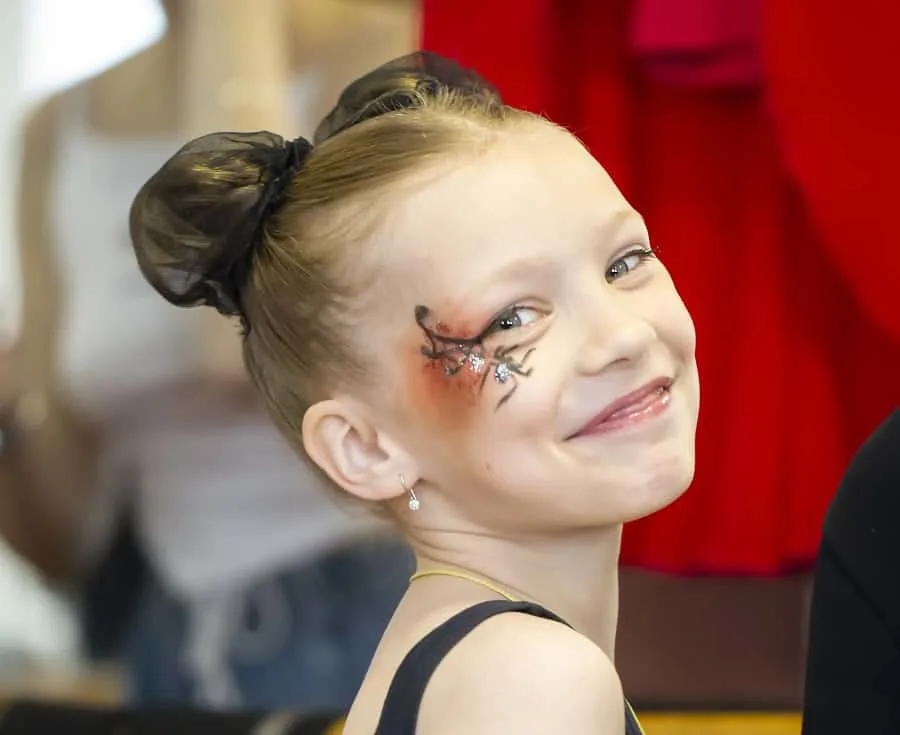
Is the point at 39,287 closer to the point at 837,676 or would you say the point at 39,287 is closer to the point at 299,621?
the point at 299,621

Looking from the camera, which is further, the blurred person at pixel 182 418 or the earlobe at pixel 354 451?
the blurred person at pixel 182 418

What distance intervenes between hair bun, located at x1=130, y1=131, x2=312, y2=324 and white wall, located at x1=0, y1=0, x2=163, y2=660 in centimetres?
80

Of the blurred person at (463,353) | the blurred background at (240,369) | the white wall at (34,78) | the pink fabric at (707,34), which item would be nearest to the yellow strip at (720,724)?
the blurred background at (240,369)

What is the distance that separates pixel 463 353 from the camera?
2.05 ft

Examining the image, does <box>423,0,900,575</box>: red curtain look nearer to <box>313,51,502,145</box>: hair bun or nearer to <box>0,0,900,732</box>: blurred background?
<box>0,0,900,732</box>: blurred background

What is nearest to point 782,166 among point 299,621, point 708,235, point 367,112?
point 708,235

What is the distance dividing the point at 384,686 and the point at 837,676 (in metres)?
0.25

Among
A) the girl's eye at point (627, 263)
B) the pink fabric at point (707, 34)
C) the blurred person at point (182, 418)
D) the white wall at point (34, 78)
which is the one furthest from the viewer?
the white wall at point (34, 78)

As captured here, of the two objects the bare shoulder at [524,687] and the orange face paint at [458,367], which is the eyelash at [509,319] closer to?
the orange face paint at [458,367]

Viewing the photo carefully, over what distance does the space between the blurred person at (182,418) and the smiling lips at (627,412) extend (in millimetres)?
609

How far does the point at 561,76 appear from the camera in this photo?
960mm

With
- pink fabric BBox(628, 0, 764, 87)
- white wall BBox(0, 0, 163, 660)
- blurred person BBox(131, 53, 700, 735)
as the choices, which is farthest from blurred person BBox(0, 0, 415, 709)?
blurred person BBox(131, 53, 700, 735)

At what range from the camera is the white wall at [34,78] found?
4.85 ft

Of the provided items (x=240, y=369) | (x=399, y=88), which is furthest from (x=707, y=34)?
(x=240, y=369)
